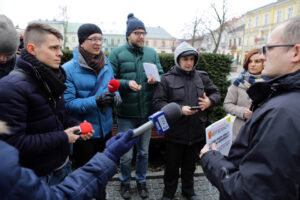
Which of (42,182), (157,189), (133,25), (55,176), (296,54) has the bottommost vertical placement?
(157,189)

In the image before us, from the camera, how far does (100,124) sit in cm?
271

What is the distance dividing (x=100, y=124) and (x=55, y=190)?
1603mm

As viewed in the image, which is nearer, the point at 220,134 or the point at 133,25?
the point at 220,134

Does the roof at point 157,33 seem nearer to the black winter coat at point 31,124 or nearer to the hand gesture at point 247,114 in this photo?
the hand gesture at point 247,114

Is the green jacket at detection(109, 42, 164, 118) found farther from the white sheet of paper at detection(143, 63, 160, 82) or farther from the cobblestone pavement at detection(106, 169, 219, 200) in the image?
the cobblestone pavement at detection(106, 169, 219, 200)

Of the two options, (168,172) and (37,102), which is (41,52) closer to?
(37,102)

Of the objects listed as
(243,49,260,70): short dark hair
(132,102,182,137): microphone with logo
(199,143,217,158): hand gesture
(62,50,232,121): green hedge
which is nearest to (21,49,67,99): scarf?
(132,102,182,137): microphone with logo

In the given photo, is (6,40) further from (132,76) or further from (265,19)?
(265,19)

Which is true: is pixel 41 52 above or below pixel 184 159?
above

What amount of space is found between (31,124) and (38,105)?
0.17 m

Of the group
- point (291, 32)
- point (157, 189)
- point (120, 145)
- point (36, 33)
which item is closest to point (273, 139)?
point (291, 32)

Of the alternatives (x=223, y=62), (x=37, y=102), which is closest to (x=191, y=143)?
(x=37, y=102)

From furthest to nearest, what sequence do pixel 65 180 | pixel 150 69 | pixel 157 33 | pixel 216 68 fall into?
pixel 157 33, pixel 216 68, pixel 150 69, pixel 65 180

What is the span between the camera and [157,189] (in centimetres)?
352
